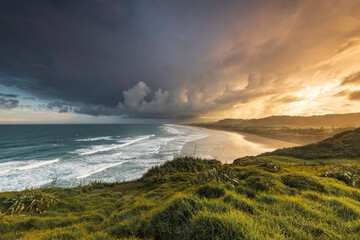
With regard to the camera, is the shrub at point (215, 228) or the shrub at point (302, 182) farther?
the shrub at point (302, 182)

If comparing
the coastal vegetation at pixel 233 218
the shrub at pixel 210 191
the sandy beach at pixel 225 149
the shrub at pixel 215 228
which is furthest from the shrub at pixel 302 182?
the sandy beach at pixel 225 149

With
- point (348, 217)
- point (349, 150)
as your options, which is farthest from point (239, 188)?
point (349, 150)

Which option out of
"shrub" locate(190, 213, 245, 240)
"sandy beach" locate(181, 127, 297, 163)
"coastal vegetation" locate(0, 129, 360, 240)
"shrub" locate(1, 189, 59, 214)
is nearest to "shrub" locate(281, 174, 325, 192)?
"coastal vegetation" locate(0, 129, 360, 240)

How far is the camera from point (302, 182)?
19.7 ft

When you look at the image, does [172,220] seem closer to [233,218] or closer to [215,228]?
[215,228]

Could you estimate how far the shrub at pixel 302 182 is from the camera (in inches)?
221

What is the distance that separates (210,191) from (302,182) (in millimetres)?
4322

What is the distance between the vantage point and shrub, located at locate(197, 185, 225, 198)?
16.0 ft

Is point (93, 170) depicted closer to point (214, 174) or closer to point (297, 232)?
point (214, 174)

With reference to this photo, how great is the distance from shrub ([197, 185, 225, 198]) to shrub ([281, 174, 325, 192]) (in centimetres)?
353

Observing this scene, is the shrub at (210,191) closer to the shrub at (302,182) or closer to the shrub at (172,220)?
the shrub at (172,220)

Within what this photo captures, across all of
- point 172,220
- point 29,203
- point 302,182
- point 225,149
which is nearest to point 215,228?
point 172,220

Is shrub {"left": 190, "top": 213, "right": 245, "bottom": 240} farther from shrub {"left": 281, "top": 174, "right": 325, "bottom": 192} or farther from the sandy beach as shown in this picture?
the sandy beach

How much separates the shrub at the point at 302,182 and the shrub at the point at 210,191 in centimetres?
353
